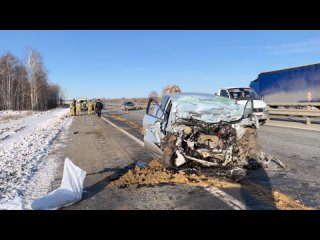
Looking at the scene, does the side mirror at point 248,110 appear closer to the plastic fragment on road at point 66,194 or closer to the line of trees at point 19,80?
the plastic fragment on road at point 66,194

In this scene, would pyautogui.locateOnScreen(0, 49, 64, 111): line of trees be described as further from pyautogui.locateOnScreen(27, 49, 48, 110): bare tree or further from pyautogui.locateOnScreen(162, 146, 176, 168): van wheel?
pyautogui.locateOnScreen(162, 146, 176, 168): van wheel

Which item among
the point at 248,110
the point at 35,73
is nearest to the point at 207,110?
the point at 248,110

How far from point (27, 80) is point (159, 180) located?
77.9 metres

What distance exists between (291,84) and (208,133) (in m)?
19.0

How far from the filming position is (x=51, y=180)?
7.13 metres

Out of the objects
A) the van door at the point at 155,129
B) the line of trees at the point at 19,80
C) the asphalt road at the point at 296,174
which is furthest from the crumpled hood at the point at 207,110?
the line of trees at the point at 19,80

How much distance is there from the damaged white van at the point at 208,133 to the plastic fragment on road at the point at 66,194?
2.12 metres

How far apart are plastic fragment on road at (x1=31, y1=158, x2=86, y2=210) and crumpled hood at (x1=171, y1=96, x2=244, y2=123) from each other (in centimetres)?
270

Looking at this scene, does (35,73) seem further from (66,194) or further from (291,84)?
(66,194)

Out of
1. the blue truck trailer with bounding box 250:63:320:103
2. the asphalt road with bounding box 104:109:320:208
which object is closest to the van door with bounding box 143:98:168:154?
the asphalt road with bounding box 104:109:320:208

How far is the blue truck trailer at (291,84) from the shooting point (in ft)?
74.1
